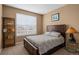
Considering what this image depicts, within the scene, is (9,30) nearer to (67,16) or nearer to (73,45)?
(67,16)

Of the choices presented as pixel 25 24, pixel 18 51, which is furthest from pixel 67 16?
pixel 18 51

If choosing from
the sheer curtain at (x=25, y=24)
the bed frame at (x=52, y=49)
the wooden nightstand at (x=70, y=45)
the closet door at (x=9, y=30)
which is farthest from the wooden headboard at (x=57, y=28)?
the closet door at (x=9, y=30)

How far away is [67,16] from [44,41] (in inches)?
30.9

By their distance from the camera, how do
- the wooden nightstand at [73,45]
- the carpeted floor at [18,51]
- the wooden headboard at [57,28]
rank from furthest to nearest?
1. the wooden headboard at [57,28]
2. the wooden nightstand at [73,45]
3. the carpeted floor at [18,51]

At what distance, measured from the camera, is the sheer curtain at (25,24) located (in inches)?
67.5

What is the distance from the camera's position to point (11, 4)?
5.32ft

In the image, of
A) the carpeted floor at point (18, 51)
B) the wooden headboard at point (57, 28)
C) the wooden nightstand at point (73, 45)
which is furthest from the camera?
the wooden headboard at point (57, 28)

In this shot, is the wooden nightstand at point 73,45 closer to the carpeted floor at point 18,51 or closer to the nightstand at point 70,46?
the nightstand at point 70,46

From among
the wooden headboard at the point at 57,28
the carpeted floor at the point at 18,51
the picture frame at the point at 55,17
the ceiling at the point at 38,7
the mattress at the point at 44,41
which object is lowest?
the carpeted floor at the point at 18,51

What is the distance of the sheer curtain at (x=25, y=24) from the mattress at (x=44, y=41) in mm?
154

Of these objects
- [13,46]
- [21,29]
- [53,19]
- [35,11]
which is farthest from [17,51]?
[53,19]

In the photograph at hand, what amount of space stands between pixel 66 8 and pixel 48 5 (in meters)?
0.42

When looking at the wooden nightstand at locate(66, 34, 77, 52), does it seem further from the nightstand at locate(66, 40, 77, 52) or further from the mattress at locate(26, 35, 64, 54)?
the mattress at locate(26, 35, 64, 54)

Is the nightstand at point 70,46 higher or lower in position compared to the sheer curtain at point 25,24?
lower
